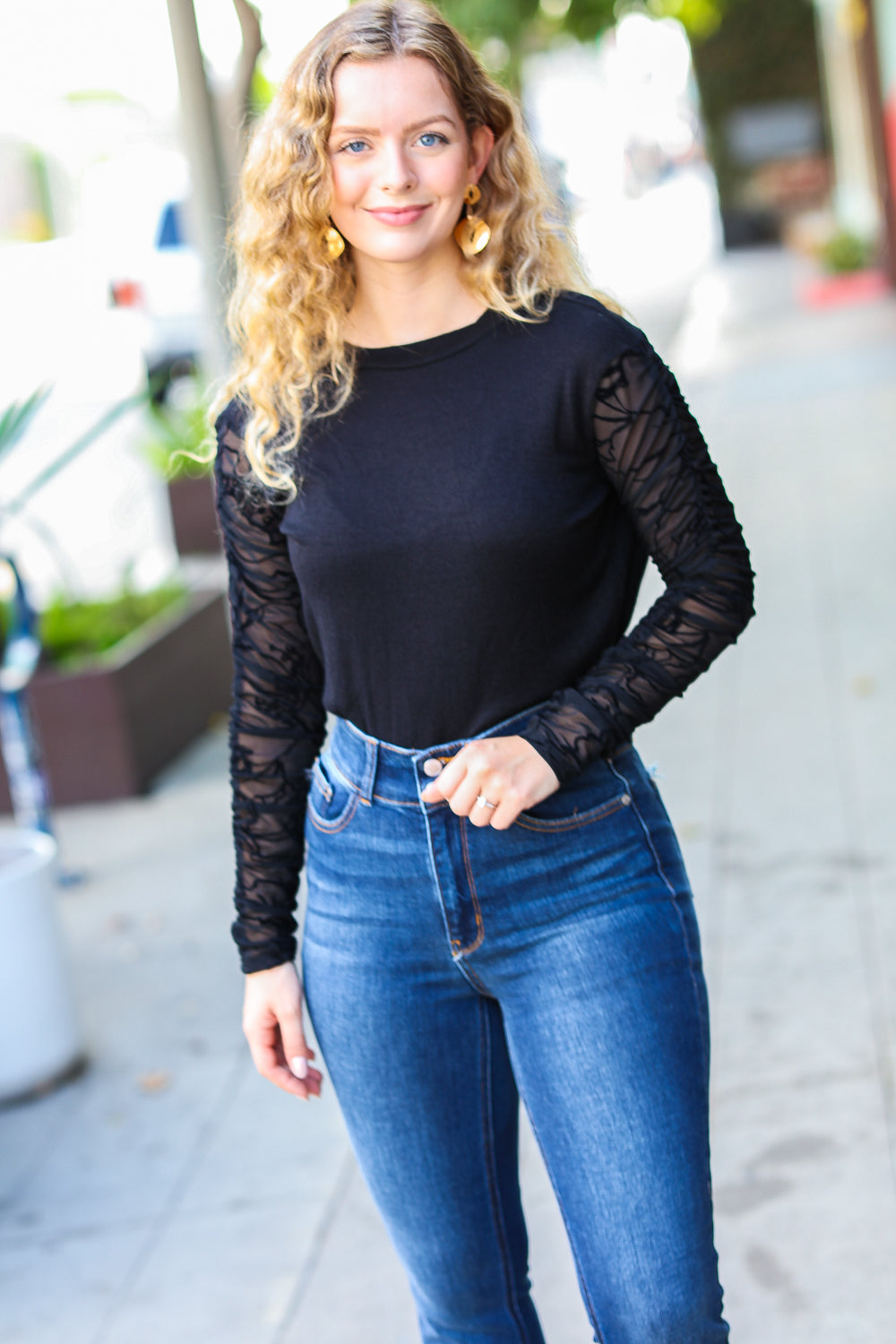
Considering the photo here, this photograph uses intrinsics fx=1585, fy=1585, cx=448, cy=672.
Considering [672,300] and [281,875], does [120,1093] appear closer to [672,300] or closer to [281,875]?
[281,875]

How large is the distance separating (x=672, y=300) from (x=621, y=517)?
19594mm

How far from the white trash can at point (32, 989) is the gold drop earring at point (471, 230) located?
2479 millimetres

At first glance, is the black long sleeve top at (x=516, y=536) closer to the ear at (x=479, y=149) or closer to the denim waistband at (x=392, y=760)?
the denim waistband at (x=392, y=760)

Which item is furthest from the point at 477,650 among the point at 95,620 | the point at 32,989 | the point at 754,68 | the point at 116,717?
the point at 754,68

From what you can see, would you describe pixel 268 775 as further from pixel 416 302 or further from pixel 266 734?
pixel 416 302

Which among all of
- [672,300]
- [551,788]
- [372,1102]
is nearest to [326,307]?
[551,788]

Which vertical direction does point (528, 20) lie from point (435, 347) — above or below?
above

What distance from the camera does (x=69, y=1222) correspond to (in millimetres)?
3418

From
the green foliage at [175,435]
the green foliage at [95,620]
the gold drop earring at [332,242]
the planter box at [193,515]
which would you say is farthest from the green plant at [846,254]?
the gold drop earring at [332,242]

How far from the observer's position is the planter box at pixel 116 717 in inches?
233

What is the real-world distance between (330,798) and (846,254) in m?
16.0

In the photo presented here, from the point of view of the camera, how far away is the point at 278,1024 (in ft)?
6.67

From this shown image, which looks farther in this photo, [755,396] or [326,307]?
[755,396]

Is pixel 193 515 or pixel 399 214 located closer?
pixel 399 214
